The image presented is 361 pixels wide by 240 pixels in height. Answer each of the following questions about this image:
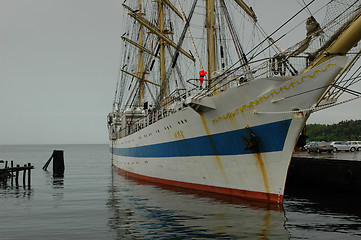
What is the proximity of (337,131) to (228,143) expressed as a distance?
99.3 metres

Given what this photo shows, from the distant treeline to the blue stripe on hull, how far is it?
3208 inches

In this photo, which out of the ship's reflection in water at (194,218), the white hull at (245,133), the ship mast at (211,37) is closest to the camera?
the ship's reflection in water at (194,218)

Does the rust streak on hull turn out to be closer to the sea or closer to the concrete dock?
the sea

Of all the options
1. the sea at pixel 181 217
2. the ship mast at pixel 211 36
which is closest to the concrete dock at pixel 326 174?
the sea at pixel 181 217

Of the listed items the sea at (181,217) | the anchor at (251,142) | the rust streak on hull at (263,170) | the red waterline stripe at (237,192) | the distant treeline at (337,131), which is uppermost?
the distant treeline at (337,131)

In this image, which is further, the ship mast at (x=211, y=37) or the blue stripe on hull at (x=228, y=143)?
the ship mast at (x=211, y=37)

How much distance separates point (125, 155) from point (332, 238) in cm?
2730

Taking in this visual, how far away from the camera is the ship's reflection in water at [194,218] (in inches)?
430

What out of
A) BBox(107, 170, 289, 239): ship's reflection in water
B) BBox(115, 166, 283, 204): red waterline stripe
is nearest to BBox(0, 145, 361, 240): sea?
BBox(107, 170, 289, 239): ship's reflection in water

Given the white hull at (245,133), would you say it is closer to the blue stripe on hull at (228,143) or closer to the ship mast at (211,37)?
the blue stripe on hull at (228,143)

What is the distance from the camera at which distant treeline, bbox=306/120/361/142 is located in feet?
324

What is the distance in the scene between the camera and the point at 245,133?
49.3ft

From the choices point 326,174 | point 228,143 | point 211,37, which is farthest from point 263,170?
point 326,174

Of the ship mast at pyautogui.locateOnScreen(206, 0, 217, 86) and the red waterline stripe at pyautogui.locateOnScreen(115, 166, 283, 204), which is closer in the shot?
the red waterline stripe at pyautogui.locateOnScreen(115, 166, 283, 204)
